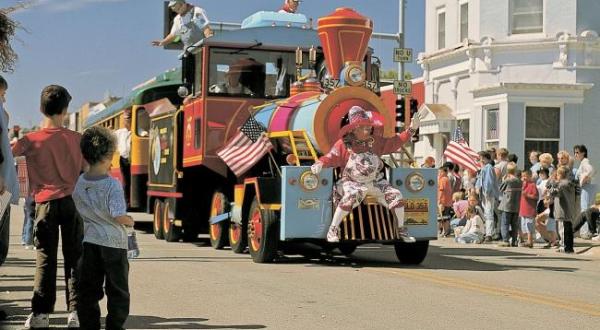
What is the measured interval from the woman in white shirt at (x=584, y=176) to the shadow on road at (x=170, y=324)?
39.9 ft

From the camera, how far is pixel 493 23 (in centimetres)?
3052

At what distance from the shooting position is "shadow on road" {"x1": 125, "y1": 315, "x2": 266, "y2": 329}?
25.7 feet

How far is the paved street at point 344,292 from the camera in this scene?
8.20 meters

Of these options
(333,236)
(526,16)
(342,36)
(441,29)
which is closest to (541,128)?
(526,16)

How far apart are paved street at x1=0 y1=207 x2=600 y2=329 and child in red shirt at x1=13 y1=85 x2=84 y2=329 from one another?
0.65 m

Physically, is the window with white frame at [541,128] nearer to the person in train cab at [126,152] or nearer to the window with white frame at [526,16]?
the window with white frame at [526,16]

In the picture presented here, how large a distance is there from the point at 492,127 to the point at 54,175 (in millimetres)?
23916

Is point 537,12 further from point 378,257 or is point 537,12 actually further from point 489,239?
point 378,257

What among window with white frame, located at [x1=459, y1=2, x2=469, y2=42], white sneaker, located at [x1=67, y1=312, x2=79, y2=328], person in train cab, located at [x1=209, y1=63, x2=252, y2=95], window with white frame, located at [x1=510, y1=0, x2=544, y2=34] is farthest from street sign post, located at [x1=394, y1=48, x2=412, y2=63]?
white sneaker, located at [x1=67, y1=312, x2=79, y2=328]

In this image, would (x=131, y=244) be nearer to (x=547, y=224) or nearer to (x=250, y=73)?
(x=250, y=73)

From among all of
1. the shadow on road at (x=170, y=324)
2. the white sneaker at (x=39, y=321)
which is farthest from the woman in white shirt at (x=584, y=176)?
the white sneaker at (x=39, y=321)

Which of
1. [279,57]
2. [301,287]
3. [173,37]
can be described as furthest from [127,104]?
[301,287]

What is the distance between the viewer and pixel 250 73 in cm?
1622

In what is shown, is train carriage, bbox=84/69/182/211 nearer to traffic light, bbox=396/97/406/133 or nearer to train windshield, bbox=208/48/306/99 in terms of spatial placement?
train windshield, bbox=208/48/306/99
